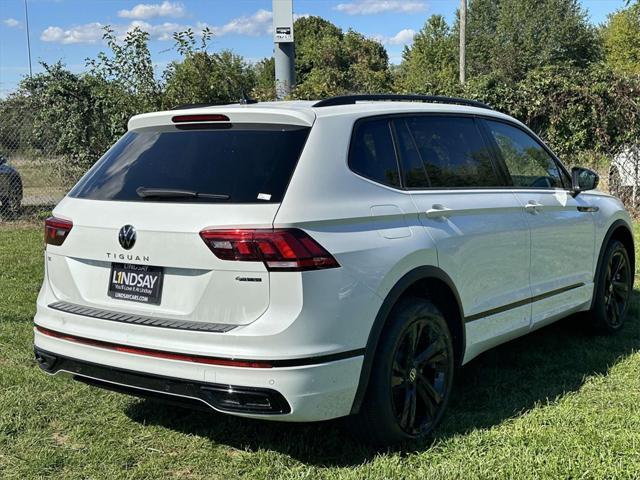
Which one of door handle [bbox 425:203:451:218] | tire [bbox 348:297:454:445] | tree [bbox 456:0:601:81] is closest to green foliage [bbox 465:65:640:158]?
door handle [bbox 425:203:451:218]

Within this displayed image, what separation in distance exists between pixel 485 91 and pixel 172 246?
34.1 feet

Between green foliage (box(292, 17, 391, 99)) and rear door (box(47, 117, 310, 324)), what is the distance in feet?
28.8

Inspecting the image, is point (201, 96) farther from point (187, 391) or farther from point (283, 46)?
point (187, 391)

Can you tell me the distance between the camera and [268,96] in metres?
12.4

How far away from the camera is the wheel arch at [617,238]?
5.44m

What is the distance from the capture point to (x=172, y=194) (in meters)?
3.23

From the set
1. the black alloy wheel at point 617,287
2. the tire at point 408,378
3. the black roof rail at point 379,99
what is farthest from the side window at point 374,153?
the black alloy wheel at point 617,287

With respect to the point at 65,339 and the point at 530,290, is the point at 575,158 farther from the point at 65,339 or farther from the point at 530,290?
the point at 65,339

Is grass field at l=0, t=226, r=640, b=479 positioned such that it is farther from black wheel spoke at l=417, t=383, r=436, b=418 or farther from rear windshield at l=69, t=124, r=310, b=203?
rear windshield at l=69, t=124, r=310, b=203

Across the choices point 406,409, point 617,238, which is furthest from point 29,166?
point 406,409

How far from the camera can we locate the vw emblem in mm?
3195

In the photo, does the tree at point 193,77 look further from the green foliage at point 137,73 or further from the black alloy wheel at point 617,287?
the black alloy wheel at point 617,287

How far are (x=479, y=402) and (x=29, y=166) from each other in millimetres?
10211

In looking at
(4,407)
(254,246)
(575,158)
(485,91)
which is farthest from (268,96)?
(254,246)
